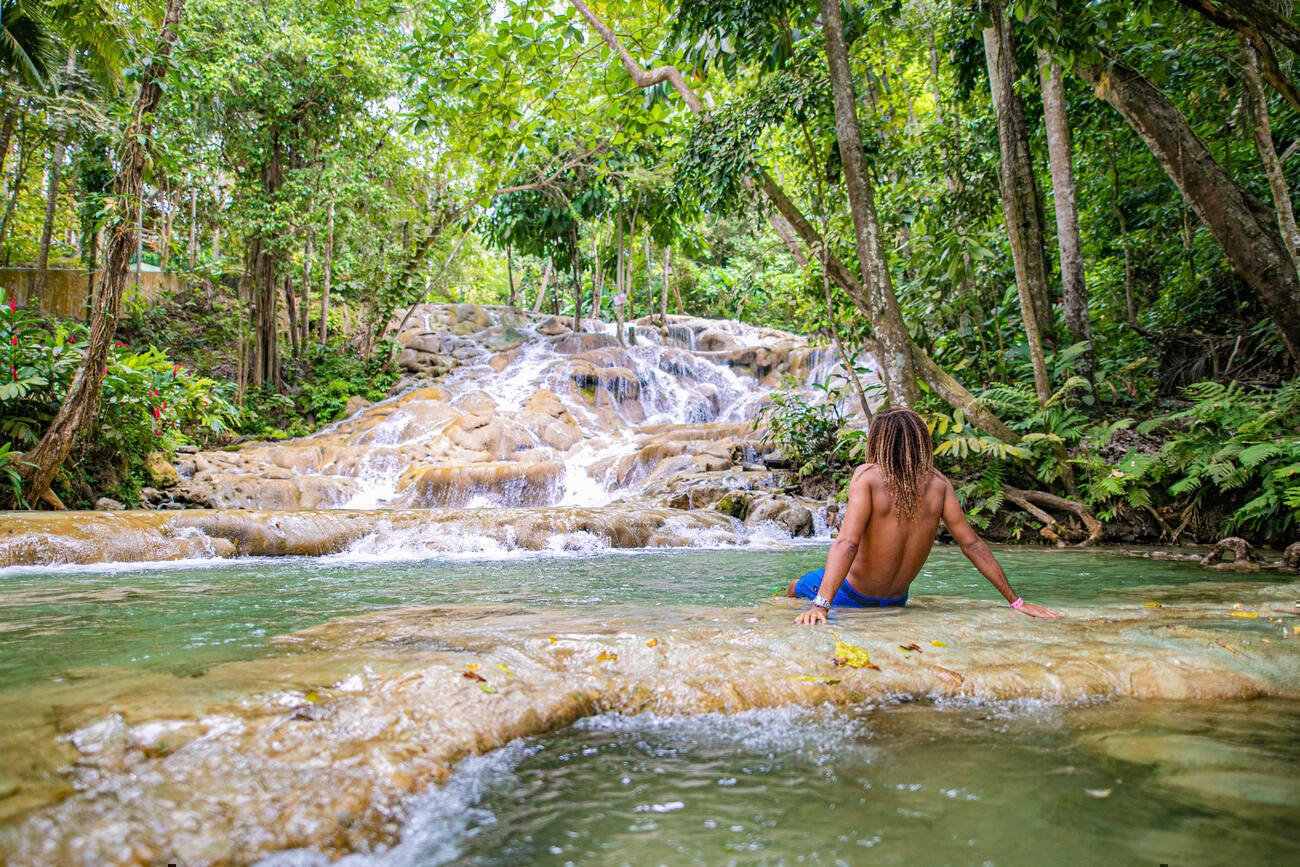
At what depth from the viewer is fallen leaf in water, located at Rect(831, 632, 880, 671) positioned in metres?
2.47

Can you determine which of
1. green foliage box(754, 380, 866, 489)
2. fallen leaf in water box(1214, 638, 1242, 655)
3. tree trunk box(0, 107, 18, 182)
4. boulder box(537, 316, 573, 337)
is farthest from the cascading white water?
fallen leaf in water box(1214, 638, 1242, 655)

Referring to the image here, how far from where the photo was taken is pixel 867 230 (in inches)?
284

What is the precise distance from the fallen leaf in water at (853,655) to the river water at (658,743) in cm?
5

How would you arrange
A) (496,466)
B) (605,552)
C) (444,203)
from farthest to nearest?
(444,203), (496,466), (605,552)

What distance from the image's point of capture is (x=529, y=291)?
37.4m

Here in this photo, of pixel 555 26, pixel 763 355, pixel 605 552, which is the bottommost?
pixel 605 552

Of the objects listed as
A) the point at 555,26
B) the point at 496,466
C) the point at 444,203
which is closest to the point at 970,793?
the point at 555,26

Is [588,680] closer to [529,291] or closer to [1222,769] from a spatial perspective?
[1222,769]

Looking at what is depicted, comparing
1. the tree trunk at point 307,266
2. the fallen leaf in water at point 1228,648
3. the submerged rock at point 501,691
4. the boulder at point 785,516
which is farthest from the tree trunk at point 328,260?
the fallen leaf in water at point 1228,648

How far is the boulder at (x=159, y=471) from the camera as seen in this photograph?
9781 millimetres

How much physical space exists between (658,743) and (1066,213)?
28.5ft

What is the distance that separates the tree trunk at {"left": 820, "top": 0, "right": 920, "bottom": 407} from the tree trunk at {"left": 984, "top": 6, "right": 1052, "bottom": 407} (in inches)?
58.2

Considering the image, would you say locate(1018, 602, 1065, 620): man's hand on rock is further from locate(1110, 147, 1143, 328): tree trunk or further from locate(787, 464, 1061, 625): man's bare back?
locate(1110, 147, 1143, 328): tree trunk

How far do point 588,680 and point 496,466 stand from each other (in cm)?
944
